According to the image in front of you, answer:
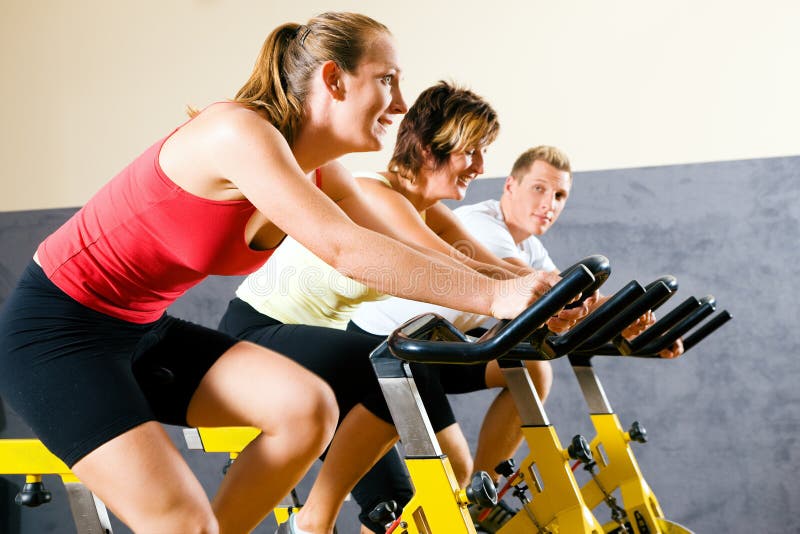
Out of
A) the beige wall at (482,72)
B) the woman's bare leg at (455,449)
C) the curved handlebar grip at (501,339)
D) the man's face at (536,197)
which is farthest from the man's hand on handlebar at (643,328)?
the beige wall at (482,72)

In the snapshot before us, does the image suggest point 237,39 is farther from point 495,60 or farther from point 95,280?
point 95,280

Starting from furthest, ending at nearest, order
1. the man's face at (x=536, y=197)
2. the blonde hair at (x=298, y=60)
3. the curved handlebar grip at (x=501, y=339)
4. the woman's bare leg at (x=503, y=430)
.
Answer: the man's face at (x=536, y=197)
the woman's bare leg at (x=503, y=430)
the blonde hair at (x=298, y=60)
the curved handlebar grip at (x=501, y=339)

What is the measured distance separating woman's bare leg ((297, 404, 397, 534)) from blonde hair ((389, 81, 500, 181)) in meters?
0.79

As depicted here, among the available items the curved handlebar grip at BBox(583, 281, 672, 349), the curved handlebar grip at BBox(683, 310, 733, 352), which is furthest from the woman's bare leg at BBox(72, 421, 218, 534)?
the curved handlebar grip at BBox(683, 310, 733, 352)

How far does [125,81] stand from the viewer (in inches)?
157

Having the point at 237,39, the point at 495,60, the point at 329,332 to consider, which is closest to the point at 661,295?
the point at 329,332

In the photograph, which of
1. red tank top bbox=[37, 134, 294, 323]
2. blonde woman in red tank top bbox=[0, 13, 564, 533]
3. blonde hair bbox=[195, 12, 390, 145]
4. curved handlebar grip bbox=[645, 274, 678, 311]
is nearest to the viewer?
blonde woman in red tank top bbox=[0, 13, 564, 533]

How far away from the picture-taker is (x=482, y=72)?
12.0ft

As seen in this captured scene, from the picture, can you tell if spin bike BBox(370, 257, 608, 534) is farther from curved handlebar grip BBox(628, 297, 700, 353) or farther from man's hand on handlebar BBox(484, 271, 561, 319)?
curved handlebar grip BBox(628, 297, 700, 353)

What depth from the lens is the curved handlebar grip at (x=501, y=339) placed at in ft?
3.54

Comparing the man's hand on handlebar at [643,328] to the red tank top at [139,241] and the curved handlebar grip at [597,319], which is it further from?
the red tank top at [139,241]

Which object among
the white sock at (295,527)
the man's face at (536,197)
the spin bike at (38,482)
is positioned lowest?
the spin bike at (38,482)

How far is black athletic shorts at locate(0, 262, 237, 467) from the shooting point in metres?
1.24

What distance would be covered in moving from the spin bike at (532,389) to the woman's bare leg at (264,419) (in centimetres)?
19
